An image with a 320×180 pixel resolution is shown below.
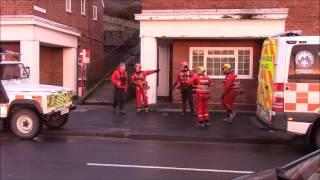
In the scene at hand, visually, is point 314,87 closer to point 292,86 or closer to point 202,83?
point 292,86

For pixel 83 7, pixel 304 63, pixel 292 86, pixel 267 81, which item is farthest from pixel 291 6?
pixel 83 7

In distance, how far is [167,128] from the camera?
12.9 m

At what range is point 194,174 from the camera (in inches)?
299

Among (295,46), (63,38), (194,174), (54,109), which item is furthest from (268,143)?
(63,38)

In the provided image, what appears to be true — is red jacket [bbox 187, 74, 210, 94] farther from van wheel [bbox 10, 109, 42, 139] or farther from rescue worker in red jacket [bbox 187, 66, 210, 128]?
van wheel [bbox 10, 109, 42, 139]

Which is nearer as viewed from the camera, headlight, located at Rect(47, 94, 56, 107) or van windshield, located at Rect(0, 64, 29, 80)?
headlight, located at Rect(47, 94, 56, 107)

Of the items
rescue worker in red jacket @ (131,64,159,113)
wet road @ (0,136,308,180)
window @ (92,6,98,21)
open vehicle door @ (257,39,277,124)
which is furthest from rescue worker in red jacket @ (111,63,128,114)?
window @ (92,6,98,21)

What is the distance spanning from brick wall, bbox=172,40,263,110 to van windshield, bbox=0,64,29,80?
6.27 m

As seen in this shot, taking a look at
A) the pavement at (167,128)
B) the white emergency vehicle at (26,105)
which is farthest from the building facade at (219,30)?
the white emergency vehicle at (26,105)

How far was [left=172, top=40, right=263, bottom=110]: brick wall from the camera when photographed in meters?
16.8

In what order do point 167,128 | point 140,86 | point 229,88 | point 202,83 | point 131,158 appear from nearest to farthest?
point 131,158
point 202,83
point 167,128
point 229,88
point 140,86

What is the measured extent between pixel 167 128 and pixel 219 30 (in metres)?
4.82

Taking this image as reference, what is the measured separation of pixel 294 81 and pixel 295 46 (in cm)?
69

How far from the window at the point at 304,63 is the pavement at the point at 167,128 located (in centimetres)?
207
